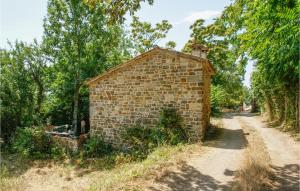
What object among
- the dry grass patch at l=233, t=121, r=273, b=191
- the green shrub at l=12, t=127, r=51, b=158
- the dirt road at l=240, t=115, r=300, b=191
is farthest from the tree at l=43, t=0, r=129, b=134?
the dry grass patch at l=233, t=121, r=273, b=191

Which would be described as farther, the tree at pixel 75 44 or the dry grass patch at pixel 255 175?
the tree at pixel 75 44

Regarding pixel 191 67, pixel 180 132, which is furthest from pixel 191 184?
pixel 191 67

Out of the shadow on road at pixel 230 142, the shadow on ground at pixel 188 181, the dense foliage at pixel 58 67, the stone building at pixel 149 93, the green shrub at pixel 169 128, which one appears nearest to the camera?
the shadow on ground at pixel 188 181

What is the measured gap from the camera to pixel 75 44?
66.1 ft

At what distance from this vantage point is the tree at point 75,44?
19.6m

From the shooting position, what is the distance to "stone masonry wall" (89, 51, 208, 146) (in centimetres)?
1296

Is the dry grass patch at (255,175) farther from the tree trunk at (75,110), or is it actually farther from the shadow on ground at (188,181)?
the tree trunk at (75,110)

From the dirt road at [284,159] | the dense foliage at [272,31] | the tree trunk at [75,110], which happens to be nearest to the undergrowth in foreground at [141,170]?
the dirt road at [284,159]

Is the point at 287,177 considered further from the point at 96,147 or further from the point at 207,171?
the point at 96,147

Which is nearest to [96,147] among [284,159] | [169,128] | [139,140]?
[139,140]

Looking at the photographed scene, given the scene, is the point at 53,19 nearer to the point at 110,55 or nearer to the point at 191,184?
the point at 110,55

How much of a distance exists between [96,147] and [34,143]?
346cm

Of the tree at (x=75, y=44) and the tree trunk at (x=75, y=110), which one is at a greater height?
the tree at (x=75, y=44)

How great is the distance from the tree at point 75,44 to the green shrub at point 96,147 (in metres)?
5.22
